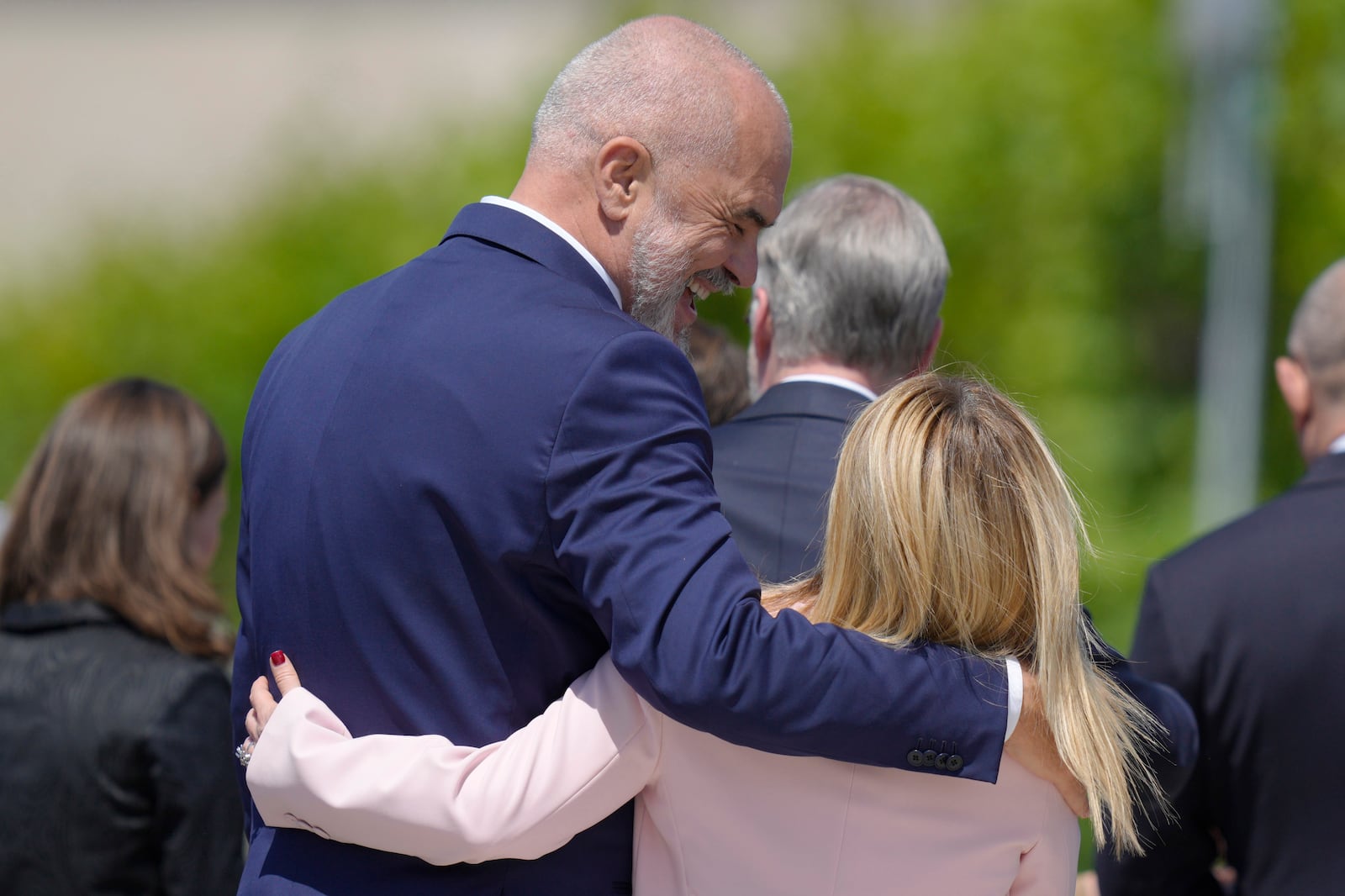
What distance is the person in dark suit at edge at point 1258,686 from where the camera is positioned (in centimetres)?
247

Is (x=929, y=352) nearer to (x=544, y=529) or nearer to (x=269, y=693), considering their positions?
(x=544, y=529)

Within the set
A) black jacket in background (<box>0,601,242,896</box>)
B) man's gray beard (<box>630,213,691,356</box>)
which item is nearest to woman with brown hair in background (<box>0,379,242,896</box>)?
black jacket in background (<box>0,601,242,896</box>)

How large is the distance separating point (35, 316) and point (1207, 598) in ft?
31.0

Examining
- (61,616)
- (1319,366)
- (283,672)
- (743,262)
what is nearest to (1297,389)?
(1319,366)

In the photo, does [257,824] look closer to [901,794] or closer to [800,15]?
[901,794]

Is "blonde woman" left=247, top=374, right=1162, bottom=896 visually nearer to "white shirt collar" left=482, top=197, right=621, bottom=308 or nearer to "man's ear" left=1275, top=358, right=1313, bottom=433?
"white shirt collar" left=482, top=197, right=621, bottom=308

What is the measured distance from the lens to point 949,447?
5.50 ft

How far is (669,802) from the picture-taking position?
1.66 m

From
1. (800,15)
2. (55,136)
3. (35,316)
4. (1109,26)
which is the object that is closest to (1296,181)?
(1109,26)

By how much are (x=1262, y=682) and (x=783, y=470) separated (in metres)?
1.00

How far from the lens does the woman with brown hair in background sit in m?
2.63

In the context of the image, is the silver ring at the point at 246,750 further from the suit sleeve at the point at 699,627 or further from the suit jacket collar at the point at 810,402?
the suit jacket collar at the point at 810,402

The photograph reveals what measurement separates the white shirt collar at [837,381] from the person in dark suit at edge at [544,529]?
65 centimetres

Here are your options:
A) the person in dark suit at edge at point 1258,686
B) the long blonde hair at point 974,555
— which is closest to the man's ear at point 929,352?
the person in dark suit at edge at point 1258,686
